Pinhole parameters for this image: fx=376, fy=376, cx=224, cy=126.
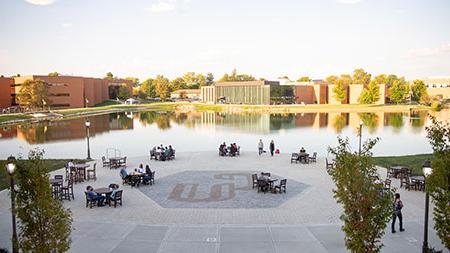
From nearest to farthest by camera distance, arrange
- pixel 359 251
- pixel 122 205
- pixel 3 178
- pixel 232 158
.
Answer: pixel 359 251
pixel 122 205
pixel 3 178
pixel 232 158

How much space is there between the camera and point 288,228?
14562 mm

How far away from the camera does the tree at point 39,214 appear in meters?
9.23

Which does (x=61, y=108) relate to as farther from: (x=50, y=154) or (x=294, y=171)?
(x=294, y=171)

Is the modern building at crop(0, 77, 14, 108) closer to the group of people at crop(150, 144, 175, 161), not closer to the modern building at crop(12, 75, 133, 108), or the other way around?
the modern building at crop(12, 75, 133, 108)

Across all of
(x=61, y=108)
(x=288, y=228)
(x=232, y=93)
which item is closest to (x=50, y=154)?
(x=288, y=228)

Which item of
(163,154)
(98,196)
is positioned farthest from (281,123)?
(98,196)

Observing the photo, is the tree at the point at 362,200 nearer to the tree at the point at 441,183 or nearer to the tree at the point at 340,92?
the tree at the point at 441,183

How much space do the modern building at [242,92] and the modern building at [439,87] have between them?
59.2 meters

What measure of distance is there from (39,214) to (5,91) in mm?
111566

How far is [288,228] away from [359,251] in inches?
213

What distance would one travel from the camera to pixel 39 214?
9.28 metres

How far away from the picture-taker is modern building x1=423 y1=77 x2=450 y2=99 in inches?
5428

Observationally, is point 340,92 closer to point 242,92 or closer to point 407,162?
point 242,92

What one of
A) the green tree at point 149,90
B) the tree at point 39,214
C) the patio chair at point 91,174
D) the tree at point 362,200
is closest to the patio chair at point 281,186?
the tree at point 362,200
